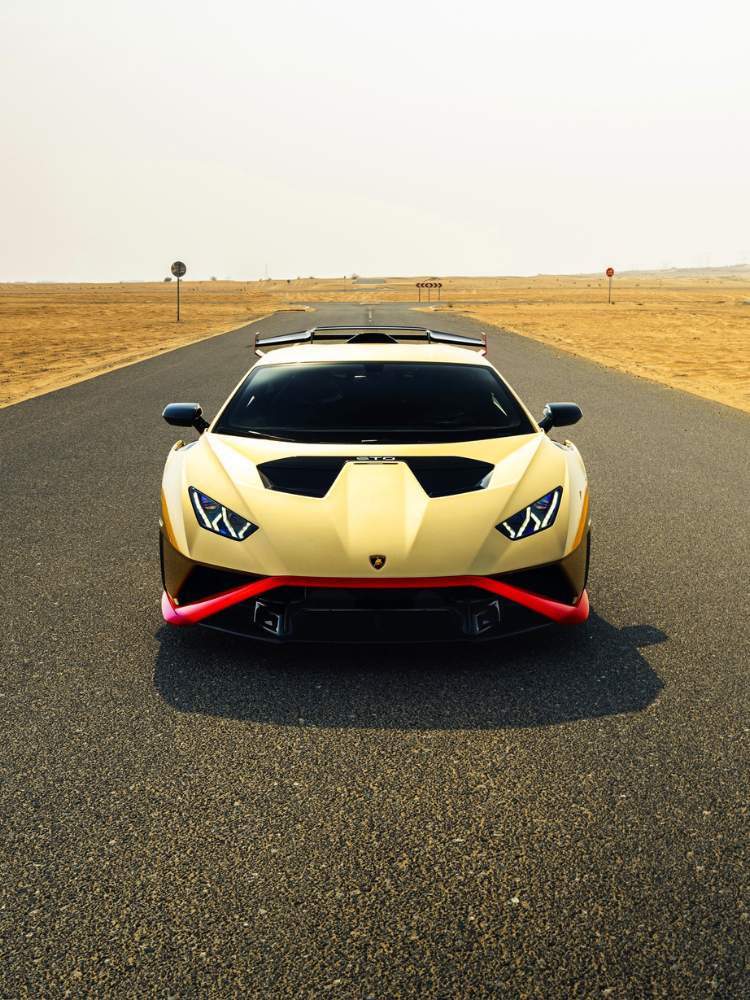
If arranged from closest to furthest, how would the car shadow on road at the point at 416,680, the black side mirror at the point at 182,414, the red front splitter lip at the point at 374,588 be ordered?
1. the car shadow on road at the point at 416,680
2. the red front splitter lip at the point at 374,588
3. the black side mirror at the point at 182,414

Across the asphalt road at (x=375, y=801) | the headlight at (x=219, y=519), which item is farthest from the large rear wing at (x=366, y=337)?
the headlight at (x=219, y=519)

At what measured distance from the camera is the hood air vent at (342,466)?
4.33 metres

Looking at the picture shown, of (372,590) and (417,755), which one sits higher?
(372,590)

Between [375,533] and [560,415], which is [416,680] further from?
[560,415]

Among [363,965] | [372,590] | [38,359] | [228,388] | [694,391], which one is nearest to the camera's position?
[363,965]

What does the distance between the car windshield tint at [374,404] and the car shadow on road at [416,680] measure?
1048mm

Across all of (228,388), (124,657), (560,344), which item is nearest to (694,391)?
(228,388)

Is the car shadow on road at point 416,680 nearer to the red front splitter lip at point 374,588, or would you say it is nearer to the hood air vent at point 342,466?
the red front splitter lip at point 374,588

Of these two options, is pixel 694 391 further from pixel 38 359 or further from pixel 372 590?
pixel 38 359

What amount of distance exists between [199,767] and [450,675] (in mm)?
1249

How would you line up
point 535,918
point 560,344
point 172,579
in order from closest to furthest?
point 535,918, point 172,579, point 560,344

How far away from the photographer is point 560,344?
93.7 feet

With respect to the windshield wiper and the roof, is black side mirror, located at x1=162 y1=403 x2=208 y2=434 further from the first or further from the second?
the roof

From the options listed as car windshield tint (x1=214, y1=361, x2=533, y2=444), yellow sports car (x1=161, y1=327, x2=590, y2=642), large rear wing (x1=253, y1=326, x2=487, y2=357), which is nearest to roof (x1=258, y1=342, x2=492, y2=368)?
car windshield tint (x1=214, y1=361, x2=533, y2=444)
